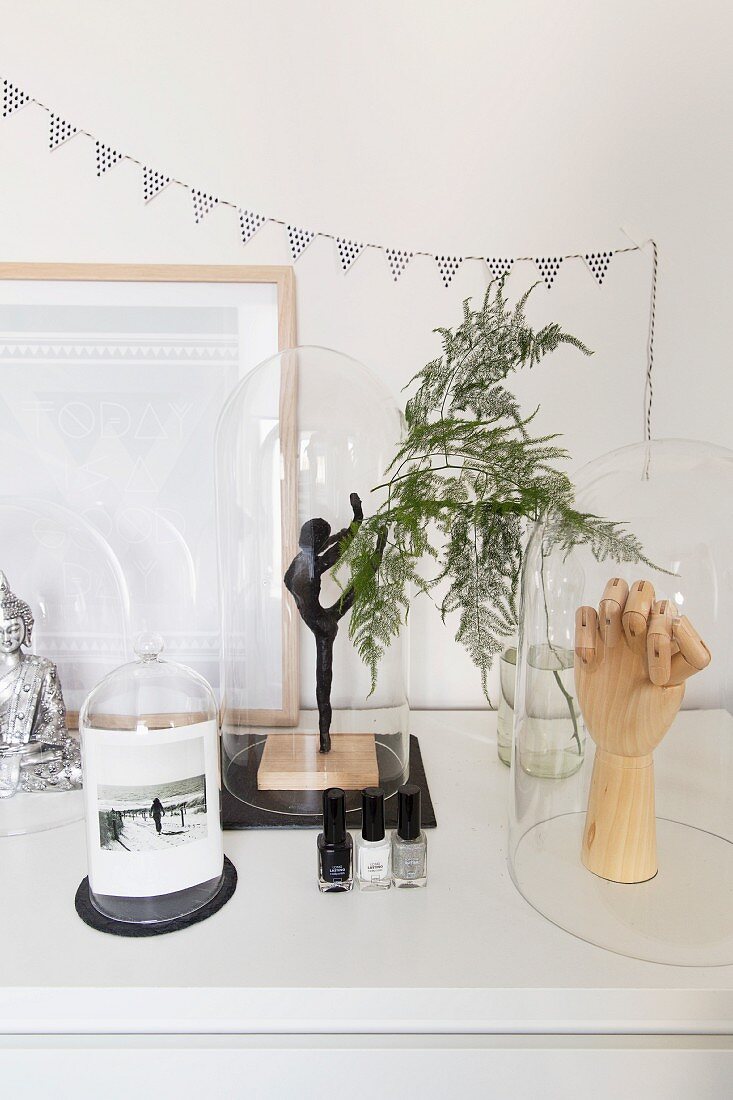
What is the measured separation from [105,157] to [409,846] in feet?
3.09

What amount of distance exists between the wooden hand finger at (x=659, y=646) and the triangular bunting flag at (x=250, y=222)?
28.6 inches

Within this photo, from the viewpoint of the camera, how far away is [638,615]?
629mm

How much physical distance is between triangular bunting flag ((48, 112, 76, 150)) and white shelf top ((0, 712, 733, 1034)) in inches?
36.1

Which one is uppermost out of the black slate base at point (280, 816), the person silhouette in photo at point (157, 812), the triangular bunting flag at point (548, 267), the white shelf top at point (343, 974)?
the triangular bunting flag at point (548, 267)

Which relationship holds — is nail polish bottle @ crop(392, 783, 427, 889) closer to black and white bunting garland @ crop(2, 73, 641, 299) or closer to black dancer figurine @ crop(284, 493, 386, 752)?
black dancer figurine @ crop(284, 493, 386, 752)

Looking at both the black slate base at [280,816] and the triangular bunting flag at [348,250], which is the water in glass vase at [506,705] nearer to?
the black slate base at [280,816]

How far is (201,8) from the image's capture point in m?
0.93

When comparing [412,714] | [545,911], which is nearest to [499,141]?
[412,714]

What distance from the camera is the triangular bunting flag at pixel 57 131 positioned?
3.13ft

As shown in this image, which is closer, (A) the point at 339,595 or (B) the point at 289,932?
(B) the point at 289,932

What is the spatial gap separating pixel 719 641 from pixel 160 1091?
0.62m

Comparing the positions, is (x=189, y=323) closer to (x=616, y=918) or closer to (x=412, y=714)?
(x=412, y=714)

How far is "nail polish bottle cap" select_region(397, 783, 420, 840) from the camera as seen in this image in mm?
668

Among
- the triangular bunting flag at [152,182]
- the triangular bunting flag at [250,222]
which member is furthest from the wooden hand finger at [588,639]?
the triangular bunting flag at [152,182]
